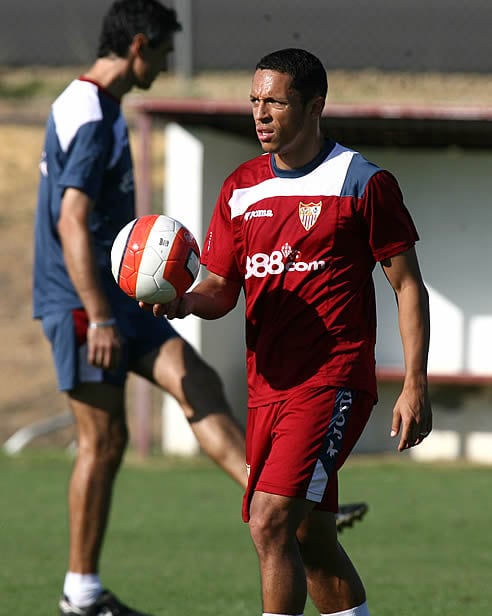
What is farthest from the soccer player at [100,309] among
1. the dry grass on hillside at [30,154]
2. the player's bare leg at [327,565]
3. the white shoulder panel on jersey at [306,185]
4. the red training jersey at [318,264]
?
the dry grass on hillside at [30,154]

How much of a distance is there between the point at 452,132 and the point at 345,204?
7.29 metres

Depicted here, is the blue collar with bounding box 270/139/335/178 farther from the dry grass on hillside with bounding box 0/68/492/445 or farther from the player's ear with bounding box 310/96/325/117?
the dry grass on hillside with bounding box 0/68/492/445

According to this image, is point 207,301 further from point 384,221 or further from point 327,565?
point 327,565

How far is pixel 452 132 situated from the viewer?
36.6ft

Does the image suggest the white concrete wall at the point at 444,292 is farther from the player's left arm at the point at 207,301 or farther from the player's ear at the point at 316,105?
the player's ear at the point at 316,105

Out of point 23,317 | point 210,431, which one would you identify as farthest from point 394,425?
point 23,317

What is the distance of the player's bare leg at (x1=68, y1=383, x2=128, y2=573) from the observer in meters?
5.38

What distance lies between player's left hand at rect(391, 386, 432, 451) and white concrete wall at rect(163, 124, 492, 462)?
25.0 feet

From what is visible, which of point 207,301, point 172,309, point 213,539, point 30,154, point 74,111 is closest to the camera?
point 172,309

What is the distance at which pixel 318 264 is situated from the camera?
13.6ft

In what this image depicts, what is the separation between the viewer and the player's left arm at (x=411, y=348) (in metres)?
4.00

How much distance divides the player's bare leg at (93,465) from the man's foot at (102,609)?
131 mm

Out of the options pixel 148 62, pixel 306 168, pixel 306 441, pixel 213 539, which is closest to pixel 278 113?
pixel 306 168

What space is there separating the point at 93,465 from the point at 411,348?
6.30 feet
